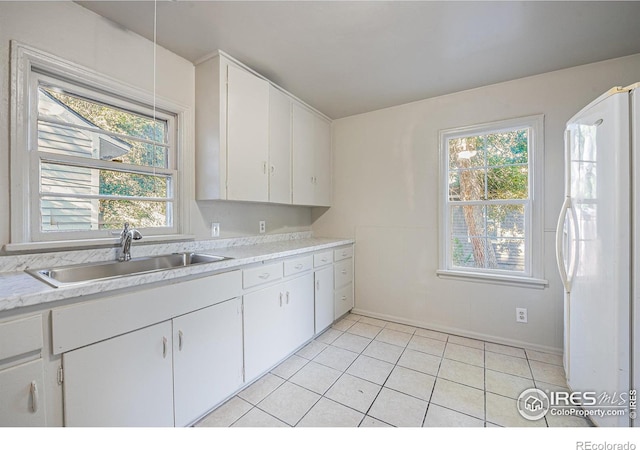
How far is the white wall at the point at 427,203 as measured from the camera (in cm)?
222

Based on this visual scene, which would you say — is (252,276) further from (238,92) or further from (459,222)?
(459,222)

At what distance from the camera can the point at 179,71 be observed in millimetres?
2023

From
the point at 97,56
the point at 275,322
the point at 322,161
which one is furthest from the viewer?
the point at 322,161

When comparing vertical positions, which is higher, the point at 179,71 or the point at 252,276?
the point at 179,71

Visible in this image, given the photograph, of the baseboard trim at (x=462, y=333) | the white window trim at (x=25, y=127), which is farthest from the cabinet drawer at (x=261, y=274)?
the baseboard trim at (x=462, y=333)

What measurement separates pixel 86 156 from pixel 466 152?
10.3 feet

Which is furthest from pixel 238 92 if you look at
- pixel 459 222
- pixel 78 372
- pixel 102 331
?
pixel 459 222

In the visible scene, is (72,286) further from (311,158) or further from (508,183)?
(508,183)

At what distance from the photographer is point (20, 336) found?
917 millimetres

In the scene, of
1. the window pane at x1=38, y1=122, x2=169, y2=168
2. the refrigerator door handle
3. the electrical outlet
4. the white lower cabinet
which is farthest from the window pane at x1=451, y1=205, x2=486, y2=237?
the window pane at x1=38, y1=122, x2=169, y2=168

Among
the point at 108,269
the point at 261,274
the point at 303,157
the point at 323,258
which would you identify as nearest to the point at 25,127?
the point at 108,269

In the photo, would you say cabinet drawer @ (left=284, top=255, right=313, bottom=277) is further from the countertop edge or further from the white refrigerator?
the white refrigerator

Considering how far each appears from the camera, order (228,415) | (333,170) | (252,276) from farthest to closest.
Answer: (333,170) → (252,276) → (228,415)
